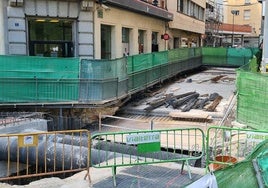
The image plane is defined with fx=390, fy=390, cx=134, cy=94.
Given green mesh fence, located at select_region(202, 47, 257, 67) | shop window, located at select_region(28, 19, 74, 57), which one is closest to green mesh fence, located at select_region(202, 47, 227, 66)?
green mesh fence, located at select_region(202, 47, 257, 67)

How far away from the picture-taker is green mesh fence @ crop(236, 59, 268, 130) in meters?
11.1

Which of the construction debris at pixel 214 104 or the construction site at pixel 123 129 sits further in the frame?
the construction debris at pixel 214 104

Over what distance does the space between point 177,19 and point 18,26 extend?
18.0m

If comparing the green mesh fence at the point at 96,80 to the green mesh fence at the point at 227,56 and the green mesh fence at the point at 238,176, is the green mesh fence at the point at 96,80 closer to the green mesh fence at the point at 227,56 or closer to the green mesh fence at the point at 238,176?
the green mesh fence at the point at 238,176

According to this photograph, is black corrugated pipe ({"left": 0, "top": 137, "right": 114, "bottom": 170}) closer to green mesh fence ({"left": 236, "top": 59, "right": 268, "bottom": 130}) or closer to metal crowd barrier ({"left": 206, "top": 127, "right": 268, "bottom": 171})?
metal crowd barrier ({"left": 206, "top": 127, "right": 268, "bottom": 171})

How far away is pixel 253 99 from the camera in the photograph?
11594 mm

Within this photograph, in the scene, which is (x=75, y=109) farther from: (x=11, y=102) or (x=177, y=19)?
(x=177, y=19)

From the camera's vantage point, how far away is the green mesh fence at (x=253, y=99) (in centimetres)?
1106

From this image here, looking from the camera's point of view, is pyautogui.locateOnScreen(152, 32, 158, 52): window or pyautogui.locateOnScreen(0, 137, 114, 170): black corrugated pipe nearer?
pyautogui.locateOnScreen(0, 137, 114, 170): black corrugated pipe

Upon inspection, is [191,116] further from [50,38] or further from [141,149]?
[141,149]

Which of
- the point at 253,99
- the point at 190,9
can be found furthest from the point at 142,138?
the point at 190,9

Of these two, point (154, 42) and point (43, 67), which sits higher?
point (154, 42)

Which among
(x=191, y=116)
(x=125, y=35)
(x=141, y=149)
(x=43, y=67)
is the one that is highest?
(x=125, y=35)

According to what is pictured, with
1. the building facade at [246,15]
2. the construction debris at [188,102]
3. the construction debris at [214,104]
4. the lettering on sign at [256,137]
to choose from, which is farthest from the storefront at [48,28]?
the building facade at [246,15]
